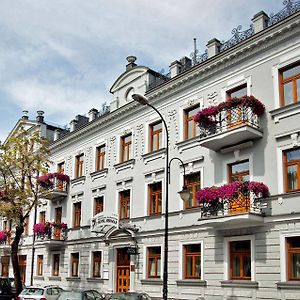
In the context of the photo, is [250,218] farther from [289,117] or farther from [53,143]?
[53,143]

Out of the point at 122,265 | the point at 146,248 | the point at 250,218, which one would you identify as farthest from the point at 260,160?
the point at 122,265

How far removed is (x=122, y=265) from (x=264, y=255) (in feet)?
33.0

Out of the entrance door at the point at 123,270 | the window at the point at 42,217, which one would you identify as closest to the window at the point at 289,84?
the entrance door at the point at 123,270

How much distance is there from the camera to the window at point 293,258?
17219 millimetres

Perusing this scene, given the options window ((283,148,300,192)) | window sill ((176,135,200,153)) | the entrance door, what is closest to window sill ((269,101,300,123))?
window ((283,148,300,192))

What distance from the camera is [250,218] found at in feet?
58.9

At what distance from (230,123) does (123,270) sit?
1099 cm

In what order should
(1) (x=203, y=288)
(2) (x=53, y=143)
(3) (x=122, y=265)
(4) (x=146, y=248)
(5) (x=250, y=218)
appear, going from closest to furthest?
(5) (x=250, y=218) < (1) (x=203, y=288) < (4) (x=146, y=248) < (3) (x=122, y=265) < (2) (x=53, y=143)

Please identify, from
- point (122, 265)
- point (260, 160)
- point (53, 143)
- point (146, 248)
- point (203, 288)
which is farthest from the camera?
point (53, 143)

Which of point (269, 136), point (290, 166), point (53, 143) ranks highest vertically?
point (53, 143)

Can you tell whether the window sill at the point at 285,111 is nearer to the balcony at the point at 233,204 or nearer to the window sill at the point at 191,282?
the balcony at the point at 233,204

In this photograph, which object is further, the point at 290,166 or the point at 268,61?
the point at 268,61

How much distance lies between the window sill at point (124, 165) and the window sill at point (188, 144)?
13.3 feet

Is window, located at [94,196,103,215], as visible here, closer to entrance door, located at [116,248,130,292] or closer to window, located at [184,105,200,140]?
entrance door, located at [116,248,130,292]
